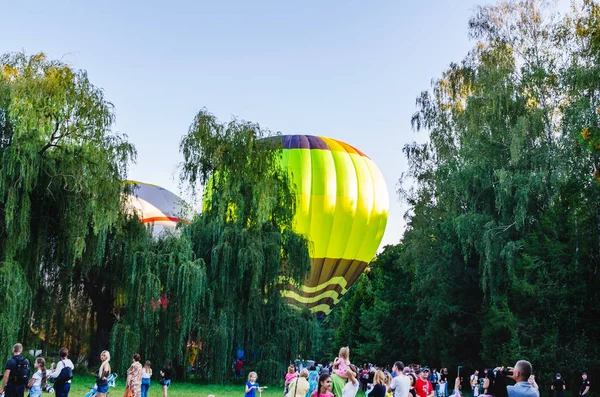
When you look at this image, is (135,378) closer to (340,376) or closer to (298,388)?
(298,388)

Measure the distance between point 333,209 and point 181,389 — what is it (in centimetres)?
1522

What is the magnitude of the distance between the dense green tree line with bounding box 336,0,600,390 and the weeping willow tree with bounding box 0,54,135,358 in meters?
13.6

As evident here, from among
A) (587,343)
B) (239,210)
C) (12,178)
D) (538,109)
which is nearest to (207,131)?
(239,210)

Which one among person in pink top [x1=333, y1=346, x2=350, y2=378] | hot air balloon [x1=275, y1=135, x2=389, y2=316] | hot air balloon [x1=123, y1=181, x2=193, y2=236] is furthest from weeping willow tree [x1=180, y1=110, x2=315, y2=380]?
person in pink top [x1=333, y1=346, x2=350, y2=378]

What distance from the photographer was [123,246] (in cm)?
2261

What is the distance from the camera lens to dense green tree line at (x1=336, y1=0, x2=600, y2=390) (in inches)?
970

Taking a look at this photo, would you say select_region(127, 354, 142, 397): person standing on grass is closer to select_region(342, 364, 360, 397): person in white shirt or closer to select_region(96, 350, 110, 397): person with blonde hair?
select_region(96, 350, 110, 397): person with blonde hair

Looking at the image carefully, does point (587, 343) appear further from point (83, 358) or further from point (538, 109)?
point (83, 358)

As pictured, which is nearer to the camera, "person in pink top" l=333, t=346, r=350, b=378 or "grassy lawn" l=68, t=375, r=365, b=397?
"person in pink top" l=333, t=346, r=350, b=378

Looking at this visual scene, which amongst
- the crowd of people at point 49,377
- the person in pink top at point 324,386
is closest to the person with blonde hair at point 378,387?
the person in pink top at point 324,386

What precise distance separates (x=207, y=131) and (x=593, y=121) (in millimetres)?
13759

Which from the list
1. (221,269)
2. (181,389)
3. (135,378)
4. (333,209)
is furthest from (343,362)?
(333,209)

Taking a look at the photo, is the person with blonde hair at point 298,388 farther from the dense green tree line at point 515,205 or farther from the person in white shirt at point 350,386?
the dense green tree line at point 515,205

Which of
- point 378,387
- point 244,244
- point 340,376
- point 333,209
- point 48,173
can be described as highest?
point 333,209
